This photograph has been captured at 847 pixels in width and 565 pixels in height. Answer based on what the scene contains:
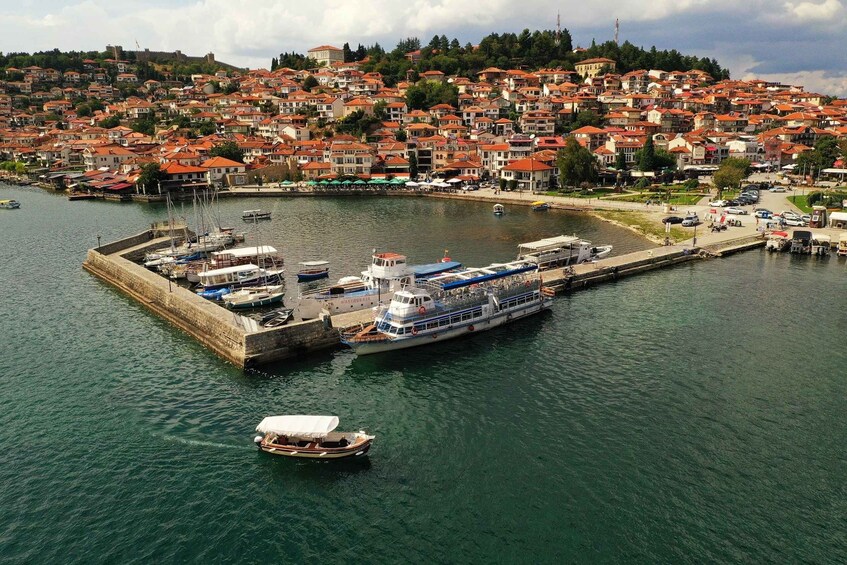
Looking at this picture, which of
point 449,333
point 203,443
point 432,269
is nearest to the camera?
point 203,443

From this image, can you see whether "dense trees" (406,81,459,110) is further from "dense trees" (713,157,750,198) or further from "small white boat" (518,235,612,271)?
"small white boat" (518,235,612,271)

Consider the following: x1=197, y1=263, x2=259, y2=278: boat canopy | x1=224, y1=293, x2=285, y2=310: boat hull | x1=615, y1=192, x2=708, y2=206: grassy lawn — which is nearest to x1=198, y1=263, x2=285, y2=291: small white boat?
x1=197, y1=263, x2=259, y2=278: boat canopy

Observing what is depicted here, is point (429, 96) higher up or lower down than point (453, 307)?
higher up

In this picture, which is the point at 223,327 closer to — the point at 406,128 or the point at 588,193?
the point at 588,193

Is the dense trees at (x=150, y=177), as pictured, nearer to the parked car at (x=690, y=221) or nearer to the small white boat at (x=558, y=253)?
the small white boat at (x=558, y=253)

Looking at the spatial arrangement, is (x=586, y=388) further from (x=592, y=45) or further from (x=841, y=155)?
(x=592, y=45)

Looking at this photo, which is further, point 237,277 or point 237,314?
point 237,277

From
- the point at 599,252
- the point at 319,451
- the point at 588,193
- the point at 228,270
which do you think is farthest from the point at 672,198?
the point at 319,451

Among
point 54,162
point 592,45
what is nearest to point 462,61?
point 592,45
